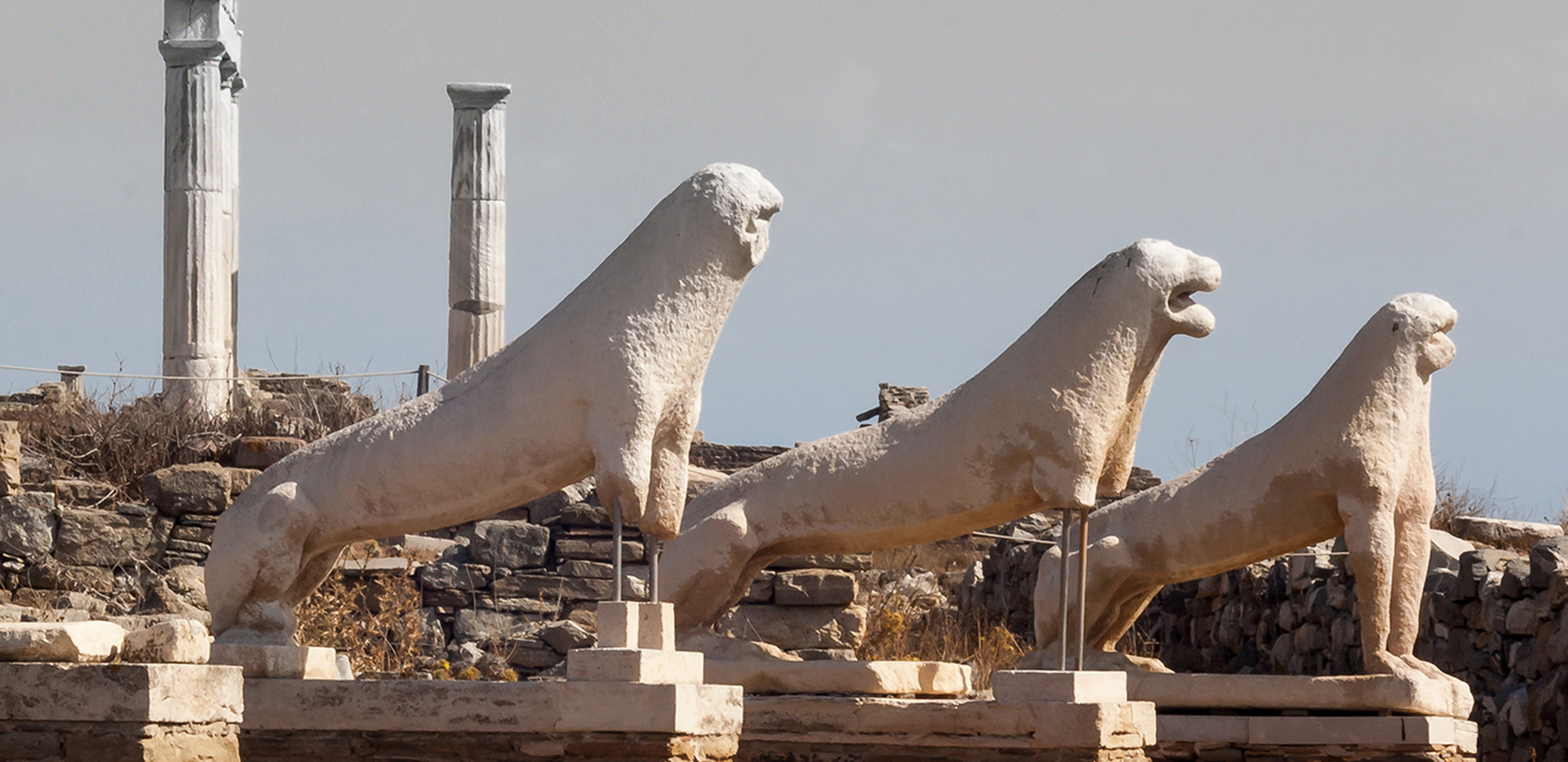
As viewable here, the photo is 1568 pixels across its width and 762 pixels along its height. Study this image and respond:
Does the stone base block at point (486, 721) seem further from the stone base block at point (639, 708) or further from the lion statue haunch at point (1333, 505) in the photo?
the lion statue haunch at point (1333, 505)

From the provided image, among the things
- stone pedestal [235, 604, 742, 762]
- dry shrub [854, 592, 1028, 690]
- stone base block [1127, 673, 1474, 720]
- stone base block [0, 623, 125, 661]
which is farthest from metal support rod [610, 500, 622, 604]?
dry shrub [854, 592, 1028, 690]

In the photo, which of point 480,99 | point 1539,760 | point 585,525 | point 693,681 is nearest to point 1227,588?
point 1539,760

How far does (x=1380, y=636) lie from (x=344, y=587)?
5.72 meters

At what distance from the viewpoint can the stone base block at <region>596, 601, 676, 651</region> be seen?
6488 mm

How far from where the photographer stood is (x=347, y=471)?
23.3ft

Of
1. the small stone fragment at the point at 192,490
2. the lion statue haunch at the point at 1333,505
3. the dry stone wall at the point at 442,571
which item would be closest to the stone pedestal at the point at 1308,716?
the lion statue haunch at the point at 1333,505

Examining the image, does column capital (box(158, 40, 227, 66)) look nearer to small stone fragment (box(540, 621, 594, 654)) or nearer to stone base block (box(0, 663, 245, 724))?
small stone fragment (box(540, 621, 594, 654))

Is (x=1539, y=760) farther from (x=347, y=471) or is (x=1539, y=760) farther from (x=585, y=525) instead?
(x=347, y=471)

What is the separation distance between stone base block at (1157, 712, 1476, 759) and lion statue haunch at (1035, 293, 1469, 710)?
22 cm

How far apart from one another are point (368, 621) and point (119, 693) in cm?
545

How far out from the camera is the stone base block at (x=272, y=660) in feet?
22.8

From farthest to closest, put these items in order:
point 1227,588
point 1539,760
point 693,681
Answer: point 1227,588 → point 1539,760 → point 693,681

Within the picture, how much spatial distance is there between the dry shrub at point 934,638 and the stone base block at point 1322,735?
4.72ft

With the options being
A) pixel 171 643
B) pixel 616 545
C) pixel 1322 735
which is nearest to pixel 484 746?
pixel 616 545
